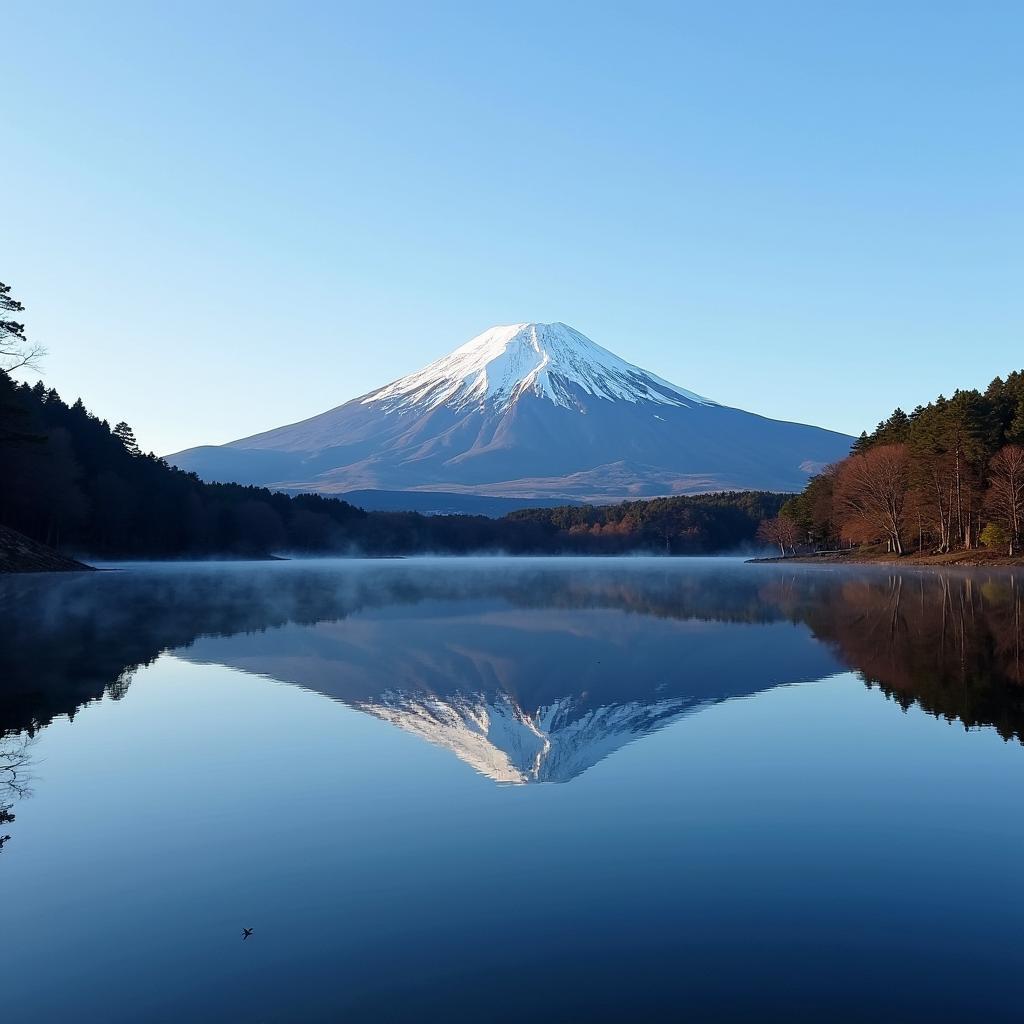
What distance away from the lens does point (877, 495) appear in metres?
93.8

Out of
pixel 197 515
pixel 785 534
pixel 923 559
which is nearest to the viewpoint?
pixel 923 559

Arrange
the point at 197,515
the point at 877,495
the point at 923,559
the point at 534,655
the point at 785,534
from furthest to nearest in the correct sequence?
the point at 785,534, the point at 197,515, the point at 877,495, the point at 923,559, the point at 534,655

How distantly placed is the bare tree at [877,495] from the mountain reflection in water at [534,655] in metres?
49.5

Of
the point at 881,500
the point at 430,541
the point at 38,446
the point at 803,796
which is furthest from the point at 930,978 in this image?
the point at 430,541

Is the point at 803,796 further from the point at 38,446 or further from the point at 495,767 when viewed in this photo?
the point at 38,446

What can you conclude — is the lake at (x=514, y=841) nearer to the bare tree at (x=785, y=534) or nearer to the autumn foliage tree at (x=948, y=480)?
the autumn foliage tree at (x=948, y=480)

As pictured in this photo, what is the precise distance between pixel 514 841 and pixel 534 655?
14407 millimetres

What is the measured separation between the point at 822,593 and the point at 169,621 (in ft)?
103

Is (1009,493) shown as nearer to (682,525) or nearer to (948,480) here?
(948,480)

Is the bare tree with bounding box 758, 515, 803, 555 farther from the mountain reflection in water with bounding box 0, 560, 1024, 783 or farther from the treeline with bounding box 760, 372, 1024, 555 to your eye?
the mountain reflection in water with bounding box 0, 560, 1024, 783

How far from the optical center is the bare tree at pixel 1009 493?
73.2 meters

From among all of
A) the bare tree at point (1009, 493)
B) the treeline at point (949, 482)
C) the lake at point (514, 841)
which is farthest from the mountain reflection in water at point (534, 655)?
the treeline at point (949, 482)

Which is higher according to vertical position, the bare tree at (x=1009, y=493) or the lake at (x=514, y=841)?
the bare tree at (x=1009, y=493)

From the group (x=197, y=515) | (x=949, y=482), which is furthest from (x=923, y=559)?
(x=197, y=515)
